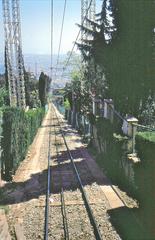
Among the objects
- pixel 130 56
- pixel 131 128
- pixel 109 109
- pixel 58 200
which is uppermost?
pixel 130 56

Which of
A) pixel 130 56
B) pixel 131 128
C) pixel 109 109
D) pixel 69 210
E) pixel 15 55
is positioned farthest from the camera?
pixel 15 55

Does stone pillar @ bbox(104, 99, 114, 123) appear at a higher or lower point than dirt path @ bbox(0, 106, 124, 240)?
higher

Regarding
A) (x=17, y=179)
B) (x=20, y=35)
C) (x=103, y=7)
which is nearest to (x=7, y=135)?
(x=17, y=179)

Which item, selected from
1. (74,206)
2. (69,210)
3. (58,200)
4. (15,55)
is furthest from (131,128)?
(15,55)

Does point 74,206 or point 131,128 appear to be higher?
point 131,128

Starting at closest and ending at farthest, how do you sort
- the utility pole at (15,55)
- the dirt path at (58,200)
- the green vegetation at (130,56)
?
the dirt path at (58,200) → the green vegetation at (130,56) → the utility pole at (15,55)

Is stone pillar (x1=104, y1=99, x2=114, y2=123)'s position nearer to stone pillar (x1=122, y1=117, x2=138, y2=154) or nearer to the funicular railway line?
stone pillar (x1=122, y1=117, x2=138, y2=154)

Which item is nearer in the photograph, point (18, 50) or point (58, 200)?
point (58, 200)

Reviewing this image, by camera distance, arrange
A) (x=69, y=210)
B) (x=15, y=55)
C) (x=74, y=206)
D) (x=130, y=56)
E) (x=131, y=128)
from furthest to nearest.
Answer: (x=15, y=55), (x=130, y=56), (x=131, y=128), (x=74, y=206), (x=69, y=210)

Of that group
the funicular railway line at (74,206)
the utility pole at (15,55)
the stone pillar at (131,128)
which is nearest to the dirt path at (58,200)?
the funicular railway line at (74,206)

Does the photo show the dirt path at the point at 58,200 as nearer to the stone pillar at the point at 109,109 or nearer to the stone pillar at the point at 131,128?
the stone pillar at the point at 131,128

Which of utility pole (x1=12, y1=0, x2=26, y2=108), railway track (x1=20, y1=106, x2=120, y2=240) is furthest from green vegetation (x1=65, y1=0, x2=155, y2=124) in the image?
utility pole (x1=12, y1=0, x2=26, y2=108)

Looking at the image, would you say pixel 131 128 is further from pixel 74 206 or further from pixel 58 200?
pixel 74 206

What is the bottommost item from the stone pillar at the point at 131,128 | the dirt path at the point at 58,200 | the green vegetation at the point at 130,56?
the dirt path at the point at 58,200
